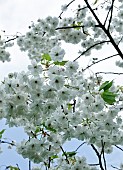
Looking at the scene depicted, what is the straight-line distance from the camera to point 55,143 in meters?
5.43

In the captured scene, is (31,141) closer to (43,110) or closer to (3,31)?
(43,110)

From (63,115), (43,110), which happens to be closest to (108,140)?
(63,115)

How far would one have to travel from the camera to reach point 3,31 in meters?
9.17

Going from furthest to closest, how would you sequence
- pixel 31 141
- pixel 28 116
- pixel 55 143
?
pixel 55 143 < pixel 31 141 < pixel 28 116

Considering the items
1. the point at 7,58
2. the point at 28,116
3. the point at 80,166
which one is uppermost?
the point at 7,58

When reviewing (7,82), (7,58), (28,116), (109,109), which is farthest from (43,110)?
(7,58)

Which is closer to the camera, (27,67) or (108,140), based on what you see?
(27,67)

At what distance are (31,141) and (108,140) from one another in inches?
57.4

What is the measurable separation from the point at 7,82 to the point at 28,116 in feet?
1.99

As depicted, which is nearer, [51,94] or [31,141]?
[51,94]

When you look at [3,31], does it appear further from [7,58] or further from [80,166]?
[80,166]

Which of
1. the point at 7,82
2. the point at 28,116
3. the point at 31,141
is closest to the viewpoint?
the point at 7,82

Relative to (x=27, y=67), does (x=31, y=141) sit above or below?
Answer: below

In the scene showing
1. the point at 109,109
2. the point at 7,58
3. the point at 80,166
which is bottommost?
the point at 80,166
